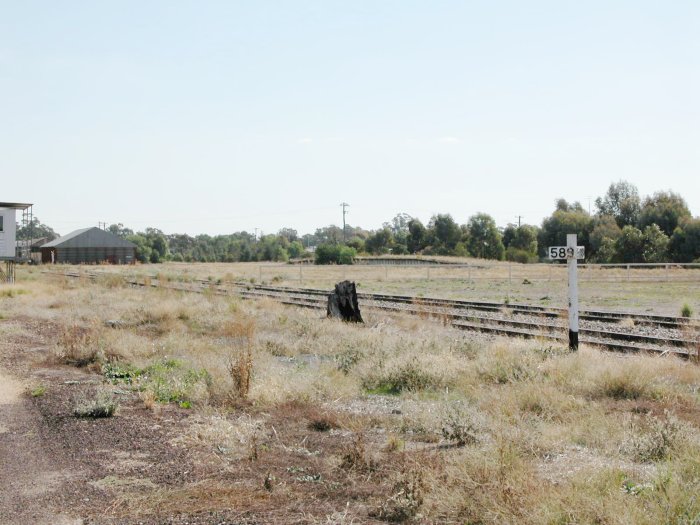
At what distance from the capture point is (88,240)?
4205 inches

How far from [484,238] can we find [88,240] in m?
62.1

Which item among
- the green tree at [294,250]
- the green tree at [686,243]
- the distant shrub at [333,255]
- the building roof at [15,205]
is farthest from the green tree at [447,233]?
the building roof at [15,205]

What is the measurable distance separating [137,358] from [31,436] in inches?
226

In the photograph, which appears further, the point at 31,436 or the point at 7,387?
the point at 7,387

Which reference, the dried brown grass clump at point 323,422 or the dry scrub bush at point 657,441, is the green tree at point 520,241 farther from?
the dry scrub bush at point 657,441

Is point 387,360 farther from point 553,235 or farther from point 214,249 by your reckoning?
point 214,249

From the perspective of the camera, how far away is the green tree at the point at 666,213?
307 feet

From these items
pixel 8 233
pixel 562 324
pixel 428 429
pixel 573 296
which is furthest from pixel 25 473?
pixel 8 233

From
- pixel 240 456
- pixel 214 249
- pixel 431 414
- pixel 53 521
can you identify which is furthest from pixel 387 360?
pixel 214 249

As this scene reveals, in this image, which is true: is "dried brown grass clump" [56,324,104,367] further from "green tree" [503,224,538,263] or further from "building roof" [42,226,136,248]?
"green tree" [503,224,538,263]

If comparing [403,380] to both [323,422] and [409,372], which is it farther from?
[323,422]

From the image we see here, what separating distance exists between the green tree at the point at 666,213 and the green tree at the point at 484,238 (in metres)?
26.9

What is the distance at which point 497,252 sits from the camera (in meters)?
122

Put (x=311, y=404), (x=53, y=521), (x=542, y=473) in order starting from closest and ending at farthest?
1. (x=53, y=521)
2. (x=542, y=473)
3. (x=311, y=404)
